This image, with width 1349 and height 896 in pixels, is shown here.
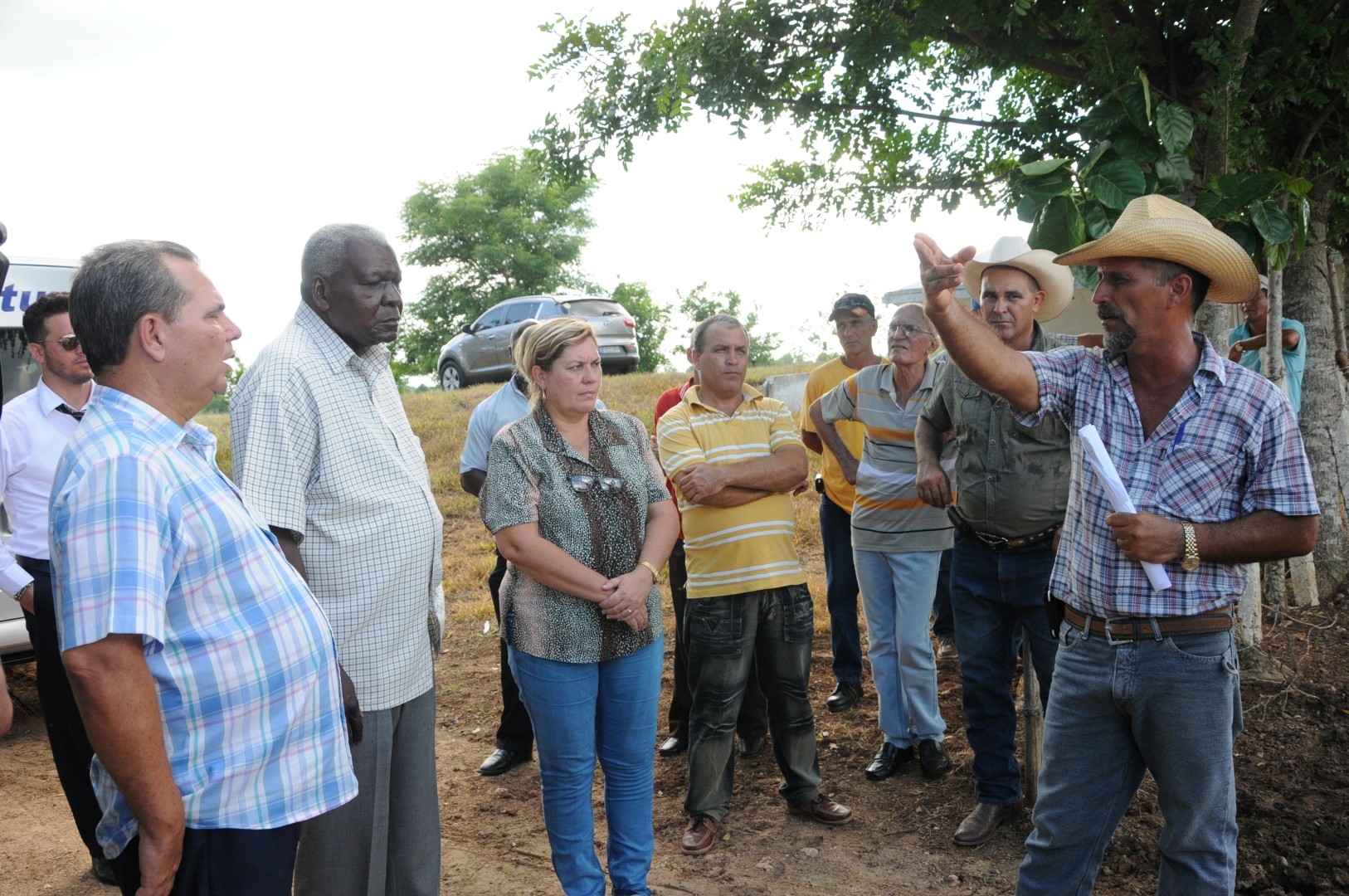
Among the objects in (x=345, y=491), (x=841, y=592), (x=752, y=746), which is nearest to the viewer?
(x=345, y=491)

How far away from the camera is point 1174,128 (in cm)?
413

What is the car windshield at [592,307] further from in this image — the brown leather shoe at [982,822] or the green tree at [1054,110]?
the brown leather shoe at [982,822]

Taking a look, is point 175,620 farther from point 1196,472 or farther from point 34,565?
point 34,565

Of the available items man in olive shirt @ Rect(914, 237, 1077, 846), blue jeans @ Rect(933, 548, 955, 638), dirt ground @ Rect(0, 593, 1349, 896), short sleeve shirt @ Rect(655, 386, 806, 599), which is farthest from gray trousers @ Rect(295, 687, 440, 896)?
blue jeans @ Rect(933, 548, 955, 638)

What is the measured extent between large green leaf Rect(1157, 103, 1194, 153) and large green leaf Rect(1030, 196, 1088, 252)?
593 millimetres

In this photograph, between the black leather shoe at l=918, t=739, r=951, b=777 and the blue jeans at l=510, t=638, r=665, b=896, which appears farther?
the black leather shoe at l=918, t=739, r=951, b=777

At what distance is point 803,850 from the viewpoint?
4.27m

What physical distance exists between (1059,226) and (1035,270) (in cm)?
38

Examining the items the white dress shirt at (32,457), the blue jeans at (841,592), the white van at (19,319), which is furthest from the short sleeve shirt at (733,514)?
the white van at (19,319)

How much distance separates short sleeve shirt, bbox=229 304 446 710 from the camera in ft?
9.05

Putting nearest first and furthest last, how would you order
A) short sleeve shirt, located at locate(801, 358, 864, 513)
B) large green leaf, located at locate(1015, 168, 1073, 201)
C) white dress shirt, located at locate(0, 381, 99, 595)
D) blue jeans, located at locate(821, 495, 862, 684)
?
large green leaf, located at locate(1015, 168, 1073, 201) → white dress shirt, located at locate(0, 381, 99, 595) → short sleeve shirt, located at locate(801, 358, 864, 513) → blue jeans, located at locate(821, 495, 862, 684)

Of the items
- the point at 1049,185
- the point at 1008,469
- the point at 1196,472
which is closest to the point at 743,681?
the point at 1008,469

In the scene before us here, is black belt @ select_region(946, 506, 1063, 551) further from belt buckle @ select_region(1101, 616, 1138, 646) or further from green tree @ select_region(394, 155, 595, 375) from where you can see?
green tree @ select_region(394, 155, 595, 375)

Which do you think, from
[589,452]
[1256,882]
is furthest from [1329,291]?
[589,452]
